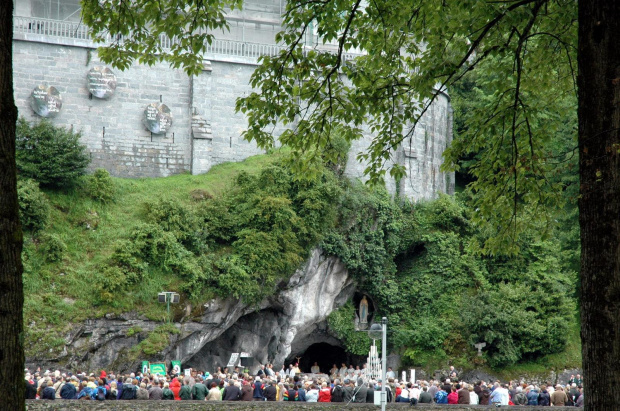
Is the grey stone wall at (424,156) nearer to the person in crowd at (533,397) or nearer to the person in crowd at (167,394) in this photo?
the person in crowd at (533,397)

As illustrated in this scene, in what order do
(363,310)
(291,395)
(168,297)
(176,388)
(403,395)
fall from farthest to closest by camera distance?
(363,310)
(168,297)
(403,395)
(291,395)
(176,388)

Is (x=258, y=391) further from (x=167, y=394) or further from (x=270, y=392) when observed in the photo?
(x=167, y=394)

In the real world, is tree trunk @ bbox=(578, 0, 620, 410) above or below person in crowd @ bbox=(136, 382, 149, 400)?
above

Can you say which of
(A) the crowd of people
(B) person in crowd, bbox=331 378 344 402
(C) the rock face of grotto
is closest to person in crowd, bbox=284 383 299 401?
(A) the crowd of people

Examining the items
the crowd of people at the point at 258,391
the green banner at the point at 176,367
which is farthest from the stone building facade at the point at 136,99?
the crowd of people at the point at 258,391

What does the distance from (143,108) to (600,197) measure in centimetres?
3043

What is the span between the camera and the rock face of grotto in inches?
1038

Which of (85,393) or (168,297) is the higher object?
(168,297)

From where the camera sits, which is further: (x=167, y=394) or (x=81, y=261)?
(x=81, y=261)

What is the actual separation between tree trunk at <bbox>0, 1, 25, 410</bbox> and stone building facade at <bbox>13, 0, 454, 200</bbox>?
27.7m

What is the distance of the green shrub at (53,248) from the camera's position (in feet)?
92.1

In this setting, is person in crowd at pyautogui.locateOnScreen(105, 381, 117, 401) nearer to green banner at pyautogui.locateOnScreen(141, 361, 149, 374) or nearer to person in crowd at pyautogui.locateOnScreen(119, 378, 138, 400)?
person in crowd at pyautogui.locateOnScreen(119, 378, 138, 400)

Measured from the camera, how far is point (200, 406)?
18438mm

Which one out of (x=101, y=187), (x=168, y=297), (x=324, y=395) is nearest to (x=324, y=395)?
(x=324, y=395)
